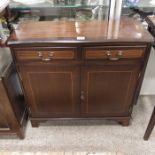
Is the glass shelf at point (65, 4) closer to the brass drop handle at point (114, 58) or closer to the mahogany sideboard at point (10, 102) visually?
the mahogany sideboard at point (10, 102)

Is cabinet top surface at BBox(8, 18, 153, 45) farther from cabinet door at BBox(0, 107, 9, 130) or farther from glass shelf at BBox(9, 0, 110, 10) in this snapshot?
cabinet door at BBox(0, 107, 9, 130)

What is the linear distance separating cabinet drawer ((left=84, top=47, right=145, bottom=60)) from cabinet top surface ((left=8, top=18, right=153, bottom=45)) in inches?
2.2

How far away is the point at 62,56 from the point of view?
43.3 inches

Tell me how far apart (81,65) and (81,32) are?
0.69 feet

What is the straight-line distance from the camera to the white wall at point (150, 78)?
1589 mm

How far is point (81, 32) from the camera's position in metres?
1.14

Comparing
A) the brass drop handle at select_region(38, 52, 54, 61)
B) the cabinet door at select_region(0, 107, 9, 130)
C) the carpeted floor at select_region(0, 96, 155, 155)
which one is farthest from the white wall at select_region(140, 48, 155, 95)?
the cabinet door at select_region(0, 107, 9, 130)

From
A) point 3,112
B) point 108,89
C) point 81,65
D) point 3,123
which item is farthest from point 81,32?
point 3,123

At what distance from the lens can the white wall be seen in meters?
1.59

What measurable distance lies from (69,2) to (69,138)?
112 centimetres

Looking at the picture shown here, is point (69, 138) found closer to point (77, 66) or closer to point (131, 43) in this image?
point (77, 66)

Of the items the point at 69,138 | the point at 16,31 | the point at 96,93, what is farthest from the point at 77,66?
the point at 69,138

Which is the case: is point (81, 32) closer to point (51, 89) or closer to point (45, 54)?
point (45, 54)

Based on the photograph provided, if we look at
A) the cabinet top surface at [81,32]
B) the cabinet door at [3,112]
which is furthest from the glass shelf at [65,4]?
the cabinet door at [3,112]
